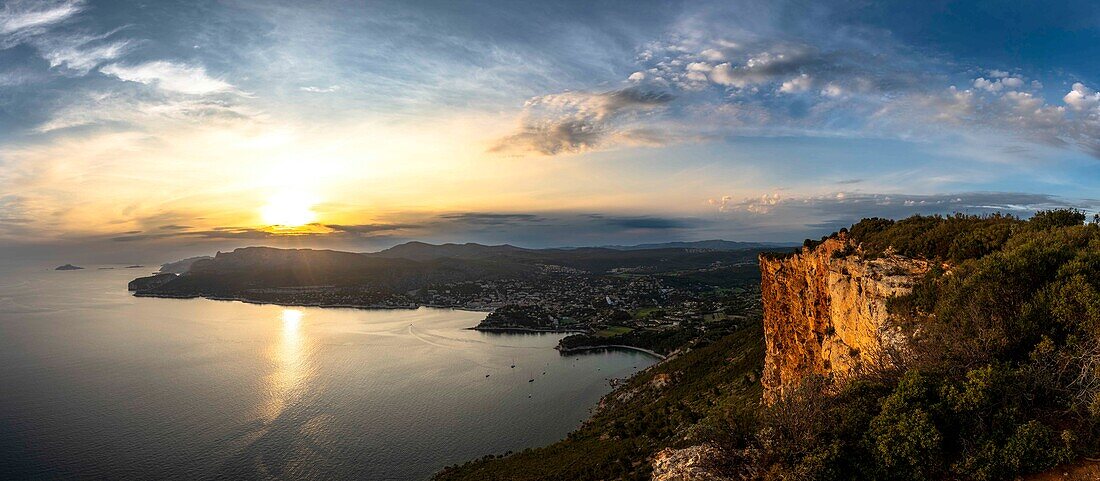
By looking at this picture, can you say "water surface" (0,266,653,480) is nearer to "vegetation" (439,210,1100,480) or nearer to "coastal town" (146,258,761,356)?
"coastal town" (146,258,761,356)

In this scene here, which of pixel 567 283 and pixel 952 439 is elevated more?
pixel 952 439

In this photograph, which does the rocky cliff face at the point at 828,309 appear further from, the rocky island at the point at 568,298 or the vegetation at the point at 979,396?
the rocky island at the point at 568,298

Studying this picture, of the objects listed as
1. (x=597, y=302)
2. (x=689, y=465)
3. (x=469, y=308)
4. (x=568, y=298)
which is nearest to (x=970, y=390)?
(x=689, y=465)

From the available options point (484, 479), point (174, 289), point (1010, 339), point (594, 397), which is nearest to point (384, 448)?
point (484, 479)

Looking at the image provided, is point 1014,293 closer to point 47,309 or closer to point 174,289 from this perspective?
point 47,309

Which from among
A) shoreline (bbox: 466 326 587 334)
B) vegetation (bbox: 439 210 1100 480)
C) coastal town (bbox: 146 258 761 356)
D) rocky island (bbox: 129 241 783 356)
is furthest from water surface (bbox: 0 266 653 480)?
vegetation (bbox: 439 210 1100 480)

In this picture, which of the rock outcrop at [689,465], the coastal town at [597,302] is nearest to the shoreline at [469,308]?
the coastal town at [597,302]
